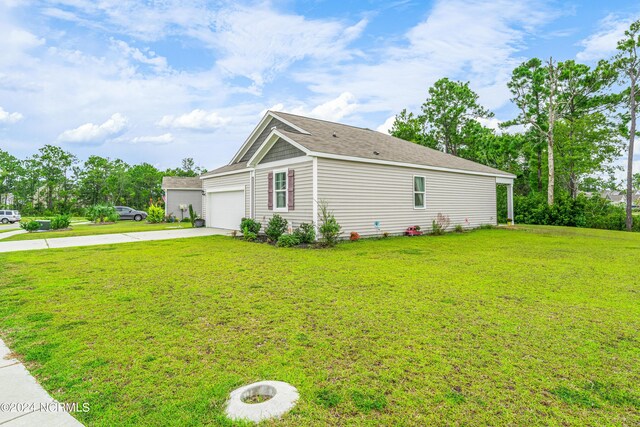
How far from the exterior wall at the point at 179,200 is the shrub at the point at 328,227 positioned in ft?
61.0

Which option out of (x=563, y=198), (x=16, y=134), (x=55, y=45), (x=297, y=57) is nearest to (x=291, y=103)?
(x=297, y=57)

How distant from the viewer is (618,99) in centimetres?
2216

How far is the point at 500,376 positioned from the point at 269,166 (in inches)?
439

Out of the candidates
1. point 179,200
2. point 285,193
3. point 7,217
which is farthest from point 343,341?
point 7,217

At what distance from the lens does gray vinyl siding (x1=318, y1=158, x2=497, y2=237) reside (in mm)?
10844

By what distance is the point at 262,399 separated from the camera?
228 centimetres

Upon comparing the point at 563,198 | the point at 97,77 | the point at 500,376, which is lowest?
the point at 500,376

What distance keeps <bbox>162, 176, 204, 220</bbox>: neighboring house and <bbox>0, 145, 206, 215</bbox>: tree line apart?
18.0 meters

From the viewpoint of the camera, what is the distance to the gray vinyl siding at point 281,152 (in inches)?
441

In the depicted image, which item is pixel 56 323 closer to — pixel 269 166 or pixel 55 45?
pixel 269 166

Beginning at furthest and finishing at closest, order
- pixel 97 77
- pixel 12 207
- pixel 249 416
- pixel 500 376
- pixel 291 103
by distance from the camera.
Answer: pixel 12 207 < pixel 291 103 < pixel 97 77 < pixel 500 376 < pixel 249 416

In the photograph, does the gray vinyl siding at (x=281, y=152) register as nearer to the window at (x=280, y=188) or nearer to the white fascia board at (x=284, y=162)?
the white fascia board at (x=284, y=162)

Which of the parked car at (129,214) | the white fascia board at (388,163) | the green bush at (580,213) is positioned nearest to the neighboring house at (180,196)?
the parked car at (129,214)

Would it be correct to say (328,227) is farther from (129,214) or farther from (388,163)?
(129,214)
